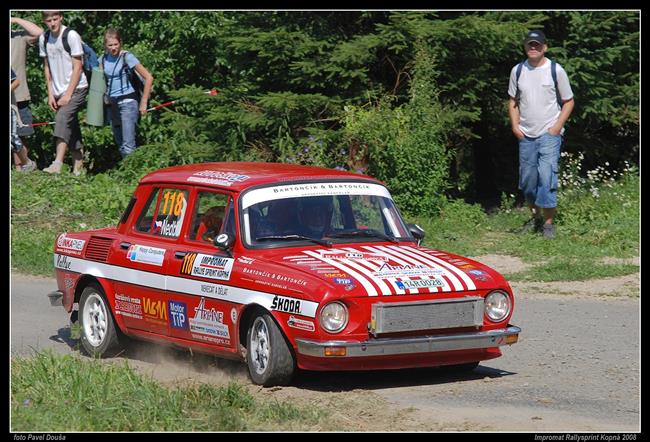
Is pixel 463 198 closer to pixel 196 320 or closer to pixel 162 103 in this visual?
pixel 162 103

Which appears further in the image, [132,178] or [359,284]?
[132,178]

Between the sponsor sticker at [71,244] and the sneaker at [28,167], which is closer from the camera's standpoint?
the sponsor sticker at [71,244]

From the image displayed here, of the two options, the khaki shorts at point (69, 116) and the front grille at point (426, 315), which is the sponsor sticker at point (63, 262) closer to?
the front grille at point (426, 315)

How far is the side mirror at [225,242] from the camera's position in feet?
30.8

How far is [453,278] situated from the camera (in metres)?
9.02

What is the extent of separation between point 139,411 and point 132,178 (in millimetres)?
10891

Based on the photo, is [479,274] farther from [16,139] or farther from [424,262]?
[16,139]

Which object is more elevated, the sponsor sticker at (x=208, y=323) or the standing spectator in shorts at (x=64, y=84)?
the standing spectator in shorts at (x=64, y=84)

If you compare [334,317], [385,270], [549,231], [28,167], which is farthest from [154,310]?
[28,167]

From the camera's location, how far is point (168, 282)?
9812 millimetres

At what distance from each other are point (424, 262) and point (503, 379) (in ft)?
3.50

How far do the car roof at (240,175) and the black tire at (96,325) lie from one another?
3.55 ft

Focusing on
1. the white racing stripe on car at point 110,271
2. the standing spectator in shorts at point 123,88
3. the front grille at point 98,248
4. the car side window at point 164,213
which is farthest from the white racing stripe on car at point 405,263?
the standing spectator in shorts at point 123,88

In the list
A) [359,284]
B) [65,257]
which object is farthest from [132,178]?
[359,284]
